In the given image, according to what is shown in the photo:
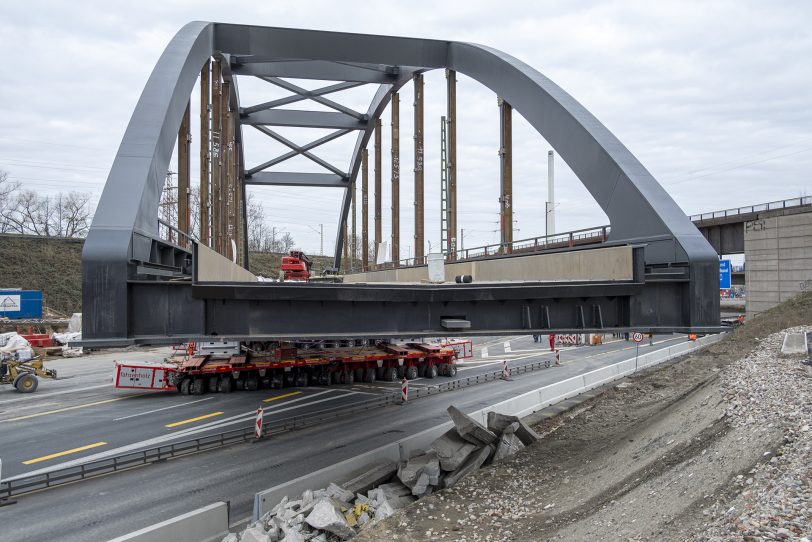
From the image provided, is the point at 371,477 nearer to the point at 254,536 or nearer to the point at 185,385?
the point at 254,536

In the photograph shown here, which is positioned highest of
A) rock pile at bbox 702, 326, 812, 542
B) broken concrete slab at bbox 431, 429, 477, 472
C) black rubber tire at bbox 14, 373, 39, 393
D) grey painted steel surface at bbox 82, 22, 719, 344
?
grey painted steel surface at bbox 82, 22, 719, 344

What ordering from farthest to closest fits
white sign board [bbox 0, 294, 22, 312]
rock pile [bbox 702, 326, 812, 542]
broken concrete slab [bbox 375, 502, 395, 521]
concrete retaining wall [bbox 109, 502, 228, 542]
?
1. white sign board [bbox 0, 294, 22, 312]
2. broken concrete slab [bbox 375, 502, 395, 521]
3. concrete retaining wall [bbox 109, 502, 228, 542]
4. rock pile [bbox 702, 326, 812, 542]

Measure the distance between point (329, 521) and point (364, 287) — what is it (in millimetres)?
4071

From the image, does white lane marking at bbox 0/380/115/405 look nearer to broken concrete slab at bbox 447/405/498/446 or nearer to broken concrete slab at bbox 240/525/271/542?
broken concrete slab at bbox 240/525/271/542

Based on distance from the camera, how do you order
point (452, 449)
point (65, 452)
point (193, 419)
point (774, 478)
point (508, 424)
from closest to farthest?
1. point (774, 478)
2. point (452, 449)
3. point (508, 424)
4. point (65, 452)
5. point (193, 419)

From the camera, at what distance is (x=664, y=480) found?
8578 millimetres

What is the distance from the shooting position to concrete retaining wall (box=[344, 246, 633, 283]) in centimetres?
1058

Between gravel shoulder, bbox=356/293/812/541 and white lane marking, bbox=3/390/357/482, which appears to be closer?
gravel shoulder, bbox=356/293/812/541

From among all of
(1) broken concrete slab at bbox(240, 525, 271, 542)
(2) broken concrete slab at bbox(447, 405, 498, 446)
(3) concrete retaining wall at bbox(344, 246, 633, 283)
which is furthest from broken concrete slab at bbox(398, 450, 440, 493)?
(3) concrete retaining wall at bbox(344, 246, 633, 283)

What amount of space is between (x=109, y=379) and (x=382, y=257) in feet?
63.5

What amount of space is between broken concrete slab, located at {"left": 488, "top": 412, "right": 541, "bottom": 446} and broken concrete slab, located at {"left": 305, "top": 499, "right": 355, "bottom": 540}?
5.77 meters

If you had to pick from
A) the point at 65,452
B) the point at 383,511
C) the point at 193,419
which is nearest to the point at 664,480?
the point at 383,511

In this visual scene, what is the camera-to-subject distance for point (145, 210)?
9352mm

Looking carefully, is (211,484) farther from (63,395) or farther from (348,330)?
(63,395)
